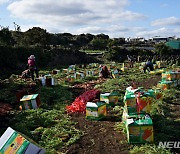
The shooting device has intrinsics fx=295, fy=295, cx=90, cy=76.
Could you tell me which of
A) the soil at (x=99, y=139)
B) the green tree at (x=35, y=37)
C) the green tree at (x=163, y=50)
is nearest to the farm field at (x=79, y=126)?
the soil at (x=99, y=139)

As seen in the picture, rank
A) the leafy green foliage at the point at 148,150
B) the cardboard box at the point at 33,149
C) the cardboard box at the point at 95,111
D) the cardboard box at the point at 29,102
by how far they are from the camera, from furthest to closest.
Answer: the cardboard box at the point at 29,102, the cardboard box at the point at 95,111, the leafy green foliage at the point at 148,150, the cardboard box at the point at 33,149

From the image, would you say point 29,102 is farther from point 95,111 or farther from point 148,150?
point 148,150

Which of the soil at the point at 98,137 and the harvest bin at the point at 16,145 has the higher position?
the harvest bin at the point at 16,145

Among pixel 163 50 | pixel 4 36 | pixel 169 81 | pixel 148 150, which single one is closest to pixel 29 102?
pixel 148 150

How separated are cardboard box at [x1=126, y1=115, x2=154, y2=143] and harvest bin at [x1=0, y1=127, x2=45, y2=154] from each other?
201cm

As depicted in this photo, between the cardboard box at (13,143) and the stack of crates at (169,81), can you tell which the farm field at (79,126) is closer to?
the stack of crates at (169,81)

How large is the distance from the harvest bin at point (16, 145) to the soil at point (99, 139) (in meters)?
1.10

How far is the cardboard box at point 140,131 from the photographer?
6.49 m

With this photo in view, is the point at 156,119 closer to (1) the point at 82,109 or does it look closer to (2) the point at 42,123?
(1) the point at 82,109

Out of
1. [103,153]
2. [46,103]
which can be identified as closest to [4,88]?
[46,103]

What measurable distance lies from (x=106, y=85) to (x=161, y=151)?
8.55 m

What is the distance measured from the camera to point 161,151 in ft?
19.7

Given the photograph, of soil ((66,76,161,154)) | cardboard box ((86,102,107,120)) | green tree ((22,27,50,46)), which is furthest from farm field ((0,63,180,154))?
green tree ((22,27,50,46))

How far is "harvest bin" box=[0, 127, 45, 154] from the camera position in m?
5.41
